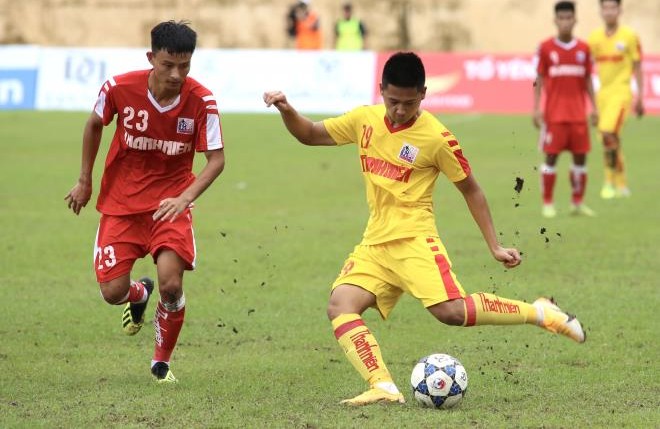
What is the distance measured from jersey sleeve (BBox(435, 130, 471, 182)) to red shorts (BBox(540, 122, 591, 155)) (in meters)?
8.10

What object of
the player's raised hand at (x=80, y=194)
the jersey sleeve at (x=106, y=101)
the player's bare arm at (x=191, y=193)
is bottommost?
the player's raised hand at (x=80, y=194)

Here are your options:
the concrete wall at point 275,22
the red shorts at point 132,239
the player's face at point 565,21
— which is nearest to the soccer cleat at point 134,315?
the red shorts at point 132,239

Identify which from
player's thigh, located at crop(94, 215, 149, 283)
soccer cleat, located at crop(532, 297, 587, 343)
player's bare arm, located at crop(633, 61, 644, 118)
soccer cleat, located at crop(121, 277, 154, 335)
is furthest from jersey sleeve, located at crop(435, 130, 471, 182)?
player's bare arm, located at crop(633, 61, 644, 118)

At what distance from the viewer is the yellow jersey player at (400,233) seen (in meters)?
6.43

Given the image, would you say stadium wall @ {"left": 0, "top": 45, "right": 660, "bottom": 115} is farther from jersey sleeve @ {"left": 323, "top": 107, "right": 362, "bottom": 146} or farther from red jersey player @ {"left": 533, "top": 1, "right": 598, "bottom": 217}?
jersey sleeve @ {"left": 323, "top": 107, "right": 362, "bottom": 146}

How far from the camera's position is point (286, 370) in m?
7.46

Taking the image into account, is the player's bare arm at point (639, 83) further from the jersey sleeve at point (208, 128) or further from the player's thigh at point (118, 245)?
the player's thigh at point (118, 245)

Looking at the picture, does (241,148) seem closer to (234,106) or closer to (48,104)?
(234,106)

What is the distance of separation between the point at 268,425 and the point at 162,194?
5.74 feet

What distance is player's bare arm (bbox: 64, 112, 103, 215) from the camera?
23.1 feet

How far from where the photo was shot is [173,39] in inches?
263

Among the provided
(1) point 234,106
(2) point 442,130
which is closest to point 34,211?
(2) point 442,130

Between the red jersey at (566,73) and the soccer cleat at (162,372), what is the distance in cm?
831

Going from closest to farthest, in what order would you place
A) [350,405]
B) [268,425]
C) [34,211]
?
[268,425], [350,405], [34,211]
